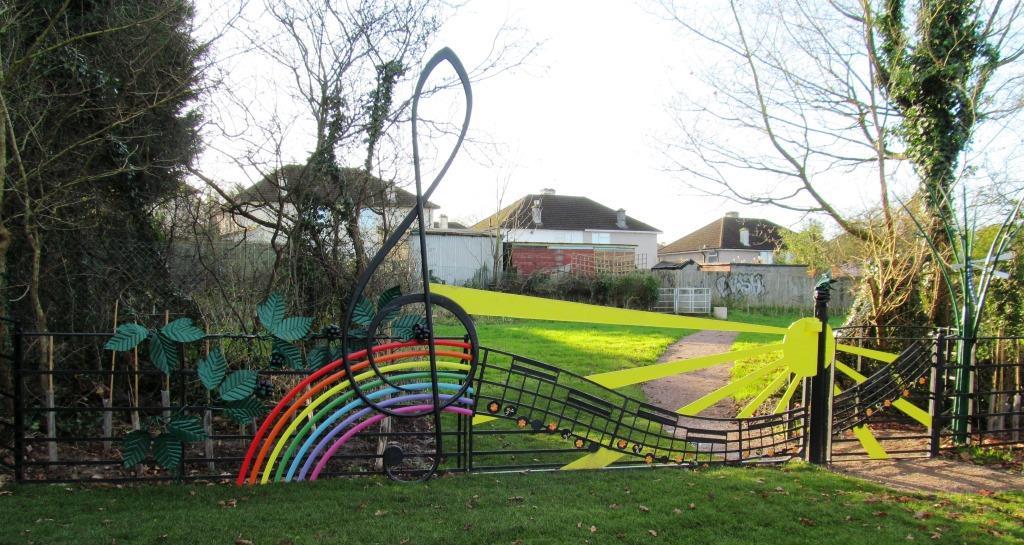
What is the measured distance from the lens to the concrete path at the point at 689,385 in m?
9.05

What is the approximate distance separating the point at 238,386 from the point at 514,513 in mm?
2220

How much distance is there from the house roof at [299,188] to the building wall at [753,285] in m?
18.3

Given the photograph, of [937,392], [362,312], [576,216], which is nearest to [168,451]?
[362,312]

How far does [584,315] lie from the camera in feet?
16.0

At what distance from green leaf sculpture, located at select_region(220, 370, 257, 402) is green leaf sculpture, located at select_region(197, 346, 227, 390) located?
5cm

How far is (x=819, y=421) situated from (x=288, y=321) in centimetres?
465

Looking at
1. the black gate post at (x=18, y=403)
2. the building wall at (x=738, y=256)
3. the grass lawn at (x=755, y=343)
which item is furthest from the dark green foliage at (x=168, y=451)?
the building wall at (x=738, y=256)

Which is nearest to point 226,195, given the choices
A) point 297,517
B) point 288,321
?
point 288,321

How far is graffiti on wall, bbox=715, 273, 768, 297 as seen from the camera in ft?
79.7

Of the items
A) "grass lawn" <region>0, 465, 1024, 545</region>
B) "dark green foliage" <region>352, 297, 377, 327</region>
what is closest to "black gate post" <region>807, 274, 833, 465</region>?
"grass lawn" <region>0, 465, 1024, 545</region>

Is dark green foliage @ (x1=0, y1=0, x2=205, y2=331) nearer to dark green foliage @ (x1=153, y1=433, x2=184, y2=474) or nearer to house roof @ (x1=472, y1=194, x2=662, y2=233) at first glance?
dark green foliage @ (x1=153, y1=433, x2=184, y2=474)

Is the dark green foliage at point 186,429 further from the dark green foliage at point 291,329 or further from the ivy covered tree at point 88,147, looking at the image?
the ivy covered tree at point 88,147

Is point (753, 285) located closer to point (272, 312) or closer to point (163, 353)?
point (272, 312)

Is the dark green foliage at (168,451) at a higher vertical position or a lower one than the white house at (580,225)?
lower
